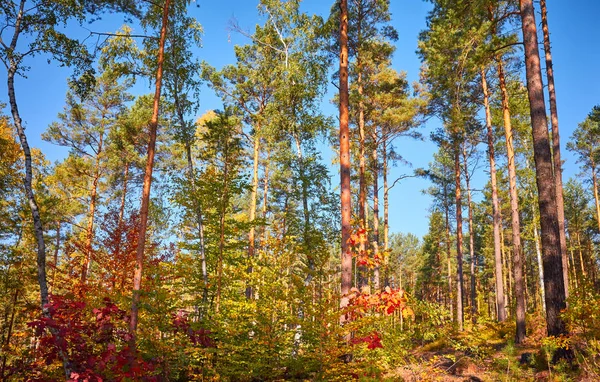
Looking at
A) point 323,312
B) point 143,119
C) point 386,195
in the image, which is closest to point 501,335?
point 386,195

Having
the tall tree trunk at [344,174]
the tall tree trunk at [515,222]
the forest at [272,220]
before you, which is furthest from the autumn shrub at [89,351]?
the tall tree trunk at [515,222]

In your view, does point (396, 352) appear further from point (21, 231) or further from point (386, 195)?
point (21, 231)

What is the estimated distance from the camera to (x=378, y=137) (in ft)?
57.2

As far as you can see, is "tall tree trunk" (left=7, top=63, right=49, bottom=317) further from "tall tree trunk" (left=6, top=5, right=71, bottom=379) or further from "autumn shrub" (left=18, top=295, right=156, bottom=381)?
"autumn shrub" (left=18, top=295, right=156, bottom=381)

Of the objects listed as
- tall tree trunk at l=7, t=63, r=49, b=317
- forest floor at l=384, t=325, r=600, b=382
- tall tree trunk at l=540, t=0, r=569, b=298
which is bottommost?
forest floor at l=384, t=325, r=600, b=382

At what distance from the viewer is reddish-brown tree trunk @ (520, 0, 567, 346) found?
21.8ft

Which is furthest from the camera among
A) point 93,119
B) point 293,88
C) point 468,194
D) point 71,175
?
point 468,194

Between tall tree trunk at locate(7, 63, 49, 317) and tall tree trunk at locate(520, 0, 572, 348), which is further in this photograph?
tall tree trunk at locate(520, 0, 572, 348)

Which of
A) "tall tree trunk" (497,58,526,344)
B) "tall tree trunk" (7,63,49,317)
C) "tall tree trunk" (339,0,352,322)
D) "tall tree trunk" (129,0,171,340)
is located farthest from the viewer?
"tall tree trunk" (497,58,526,344)

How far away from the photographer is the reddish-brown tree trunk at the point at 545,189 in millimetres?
6648

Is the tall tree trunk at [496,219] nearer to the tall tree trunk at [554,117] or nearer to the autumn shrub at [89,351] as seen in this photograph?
the tall tree trunk at [554,117]

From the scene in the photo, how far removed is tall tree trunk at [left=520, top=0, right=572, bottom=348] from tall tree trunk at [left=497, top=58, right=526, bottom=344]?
527 centimetres

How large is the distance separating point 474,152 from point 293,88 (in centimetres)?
1368

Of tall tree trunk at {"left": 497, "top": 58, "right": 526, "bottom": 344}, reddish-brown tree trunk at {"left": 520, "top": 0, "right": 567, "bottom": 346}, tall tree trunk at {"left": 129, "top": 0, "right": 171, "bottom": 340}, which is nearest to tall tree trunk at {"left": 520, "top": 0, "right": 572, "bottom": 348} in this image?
reddish-brown tree trunk at {"left": 520, "top": 0, "right": 567, "bottom": 346}
